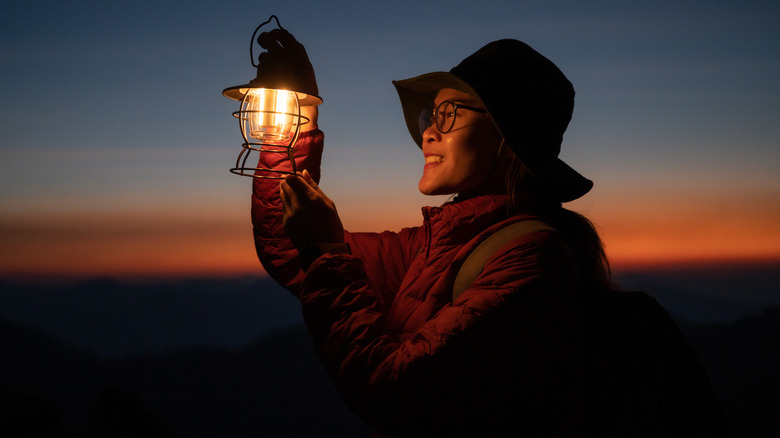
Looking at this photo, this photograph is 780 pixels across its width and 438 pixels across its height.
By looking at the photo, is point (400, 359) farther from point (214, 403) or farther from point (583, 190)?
point (214, 403)

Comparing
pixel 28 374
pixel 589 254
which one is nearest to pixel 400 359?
pixel 589 254

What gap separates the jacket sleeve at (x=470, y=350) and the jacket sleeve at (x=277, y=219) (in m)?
0.73

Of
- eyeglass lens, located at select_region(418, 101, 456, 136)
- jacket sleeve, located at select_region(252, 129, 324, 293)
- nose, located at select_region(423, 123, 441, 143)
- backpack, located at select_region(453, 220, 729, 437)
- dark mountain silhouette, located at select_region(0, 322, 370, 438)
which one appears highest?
eyeglass lens, located at select_region(418, 101, 456, 136)

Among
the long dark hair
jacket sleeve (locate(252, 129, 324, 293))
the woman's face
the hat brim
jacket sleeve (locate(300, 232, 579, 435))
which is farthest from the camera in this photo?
jacket sleeve (locate(252, 129, 324, 293))

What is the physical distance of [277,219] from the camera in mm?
2408

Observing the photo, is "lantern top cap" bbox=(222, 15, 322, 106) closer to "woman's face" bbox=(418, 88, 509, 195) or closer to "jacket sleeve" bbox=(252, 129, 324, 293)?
"jacket sleeve" bbox=(252, 129, 324, 293)

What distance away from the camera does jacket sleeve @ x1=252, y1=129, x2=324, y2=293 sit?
238 centimetres

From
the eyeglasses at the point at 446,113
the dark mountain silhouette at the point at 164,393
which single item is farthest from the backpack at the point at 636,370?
the dark mountain silhouette at the point at 164,393

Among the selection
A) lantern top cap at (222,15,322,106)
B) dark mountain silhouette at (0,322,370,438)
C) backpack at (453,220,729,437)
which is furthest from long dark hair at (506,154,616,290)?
dark mountain silhouette at (0,322,370,438)

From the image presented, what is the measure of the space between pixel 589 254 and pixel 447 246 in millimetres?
498

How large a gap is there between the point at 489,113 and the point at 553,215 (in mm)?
451

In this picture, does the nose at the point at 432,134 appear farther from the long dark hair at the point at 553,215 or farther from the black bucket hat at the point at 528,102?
the long dark hair at the point at 553,215

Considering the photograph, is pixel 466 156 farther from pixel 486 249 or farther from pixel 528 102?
pixel 486 249

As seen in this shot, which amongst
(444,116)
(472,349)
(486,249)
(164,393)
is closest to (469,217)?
(486,249)
